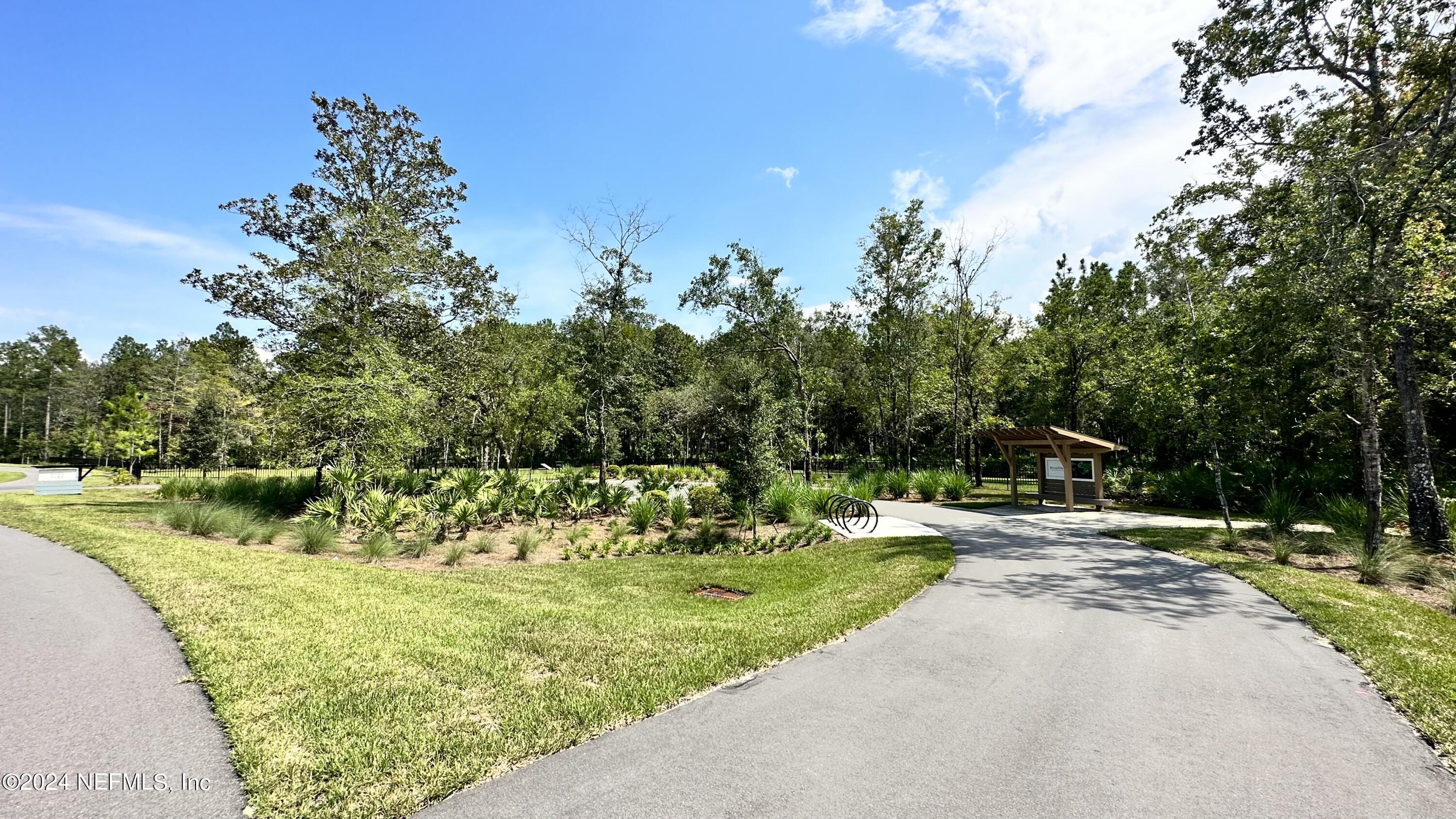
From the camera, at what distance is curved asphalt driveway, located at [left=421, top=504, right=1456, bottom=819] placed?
2.69 metres

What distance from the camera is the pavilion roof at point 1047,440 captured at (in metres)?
14.8

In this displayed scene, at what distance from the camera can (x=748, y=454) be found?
11047 mm

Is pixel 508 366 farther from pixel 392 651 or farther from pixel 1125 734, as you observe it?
pixel 1125 734

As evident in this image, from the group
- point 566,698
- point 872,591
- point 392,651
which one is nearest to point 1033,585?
point 872,591

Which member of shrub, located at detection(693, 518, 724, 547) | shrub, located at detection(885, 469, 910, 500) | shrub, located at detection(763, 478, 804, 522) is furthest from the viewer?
shrub, located at detection(885, 469, 910, 500)

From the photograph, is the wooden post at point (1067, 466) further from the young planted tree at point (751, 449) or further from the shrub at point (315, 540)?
the shrub at point (315, 540)

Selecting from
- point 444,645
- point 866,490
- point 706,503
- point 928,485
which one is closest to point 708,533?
point 706,503

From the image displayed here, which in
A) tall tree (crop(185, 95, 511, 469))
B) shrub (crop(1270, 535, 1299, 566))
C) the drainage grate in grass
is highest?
tall tree (crop(185, 95, 511, 469))

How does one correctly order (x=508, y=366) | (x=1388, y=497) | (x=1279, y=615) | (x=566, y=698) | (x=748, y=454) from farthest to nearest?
(x=508, y=366)
(x=1388, y=497)
(x=748, y=454)
(x=1279, y=615)
(x=566, y=698)

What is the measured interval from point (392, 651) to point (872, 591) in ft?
16.9

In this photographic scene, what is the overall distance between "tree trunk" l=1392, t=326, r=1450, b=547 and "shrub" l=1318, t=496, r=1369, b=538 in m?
0.63

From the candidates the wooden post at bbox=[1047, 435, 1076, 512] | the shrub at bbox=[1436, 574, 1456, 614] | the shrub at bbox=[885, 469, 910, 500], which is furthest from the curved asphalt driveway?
the shrub at bbox=[885, 469, 910, 500]

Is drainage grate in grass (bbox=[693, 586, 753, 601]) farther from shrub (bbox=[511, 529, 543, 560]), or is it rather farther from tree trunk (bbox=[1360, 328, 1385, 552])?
tree trunk (bbox=[1360, 328, 1385, 552])

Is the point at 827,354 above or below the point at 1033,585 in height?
above
